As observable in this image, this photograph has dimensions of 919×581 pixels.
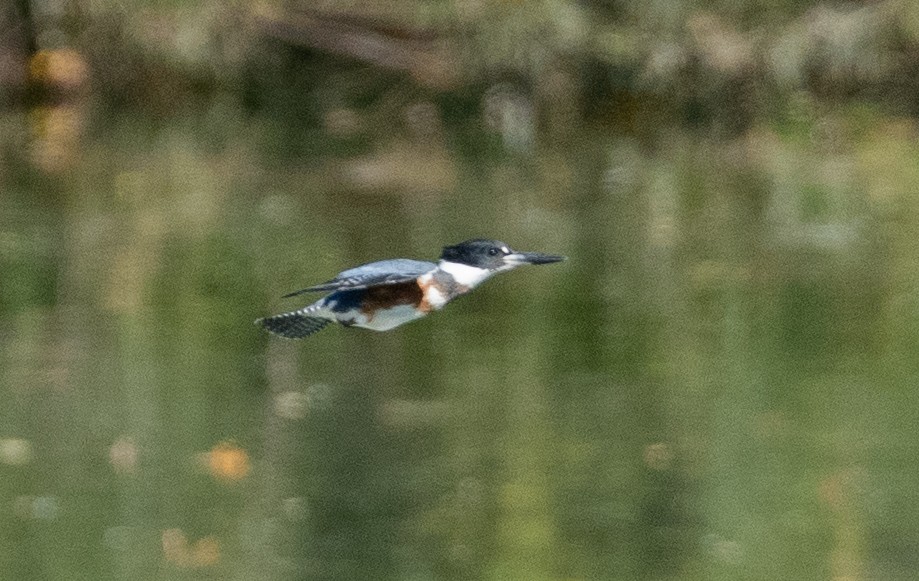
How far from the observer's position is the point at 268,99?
14227 mm

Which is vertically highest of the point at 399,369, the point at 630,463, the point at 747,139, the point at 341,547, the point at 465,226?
the point at 747,139

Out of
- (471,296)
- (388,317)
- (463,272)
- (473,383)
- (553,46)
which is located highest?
(553,46)

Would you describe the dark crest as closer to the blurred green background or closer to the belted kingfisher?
the belted kingfisher

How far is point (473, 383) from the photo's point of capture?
256 inches

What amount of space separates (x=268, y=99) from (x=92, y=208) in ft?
14.0

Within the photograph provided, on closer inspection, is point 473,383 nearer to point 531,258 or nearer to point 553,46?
point 531,258

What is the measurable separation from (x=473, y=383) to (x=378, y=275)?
287 cm

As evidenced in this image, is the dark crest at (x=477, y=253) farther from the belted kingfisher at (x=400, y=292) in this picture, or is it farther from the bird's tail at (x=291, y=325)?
the bird's tail at (x=291, y=325)

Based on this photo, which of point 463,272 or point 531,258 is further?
point 531,258

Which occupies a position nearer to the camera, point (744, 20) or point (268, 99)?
point (744, 20)

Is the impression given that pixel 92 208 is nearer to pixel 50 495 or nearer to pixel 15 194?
pixel 15 194

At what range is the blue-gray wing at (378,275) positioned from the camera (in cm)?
359

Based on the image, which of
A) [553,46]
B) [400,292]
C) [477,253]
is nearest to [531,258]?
[477,253]

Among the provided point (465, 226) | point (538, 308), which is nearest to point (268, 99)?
point (465, 226)
